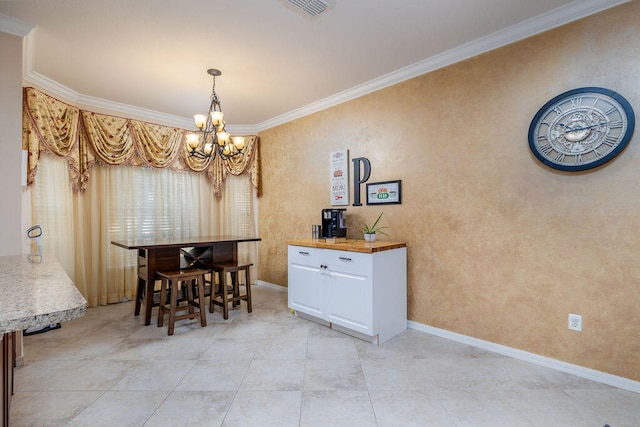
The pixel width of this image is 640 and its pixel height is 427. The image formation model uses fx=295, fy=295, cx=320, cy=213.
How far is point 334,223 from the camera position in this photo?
11.2ft

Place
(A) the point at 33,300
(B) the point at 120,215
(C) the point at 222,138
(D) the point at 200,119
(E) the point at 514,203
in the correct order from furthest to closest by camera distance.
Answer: (B) the point at 120,215
(C) the point at 222,138
(D) the point at 200,119
(E) the point at 514,203
(A) the point at 33,300

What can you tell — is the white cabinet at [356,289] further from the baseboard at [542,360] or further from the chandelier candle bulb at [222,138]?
the chandelier candle bulb at [222,138]

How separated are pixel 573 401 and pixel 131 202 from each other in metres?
4.87

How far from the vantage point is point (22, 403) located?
5.93 feet

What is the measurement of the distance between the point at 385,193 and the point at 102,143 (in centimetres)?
351

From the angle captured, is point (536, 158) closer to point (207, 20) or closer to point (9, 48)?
point (207, 20)

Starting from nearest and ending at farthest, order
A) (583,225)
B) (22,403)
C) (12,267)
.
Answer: (12,267), (22,403), (583,225)

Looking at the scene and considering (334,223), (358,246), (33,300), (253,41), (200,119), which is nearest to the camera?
(33,300)

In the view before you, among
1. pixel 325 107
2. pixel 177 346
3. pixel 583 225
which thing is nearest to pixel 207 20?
pixel 325 107

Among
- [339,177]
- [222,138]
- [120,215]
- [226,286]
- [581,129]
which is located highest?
[222,138]

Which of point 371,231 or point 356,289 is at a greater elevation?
point 371,231

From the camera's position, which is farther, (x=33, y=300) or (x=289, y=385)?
(x=289, y=385)

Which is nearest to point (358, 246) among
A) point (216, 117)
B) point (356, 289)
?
point (356, 289)

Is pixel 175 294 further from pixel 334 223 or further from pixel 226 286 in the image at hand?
pixel 334 223
